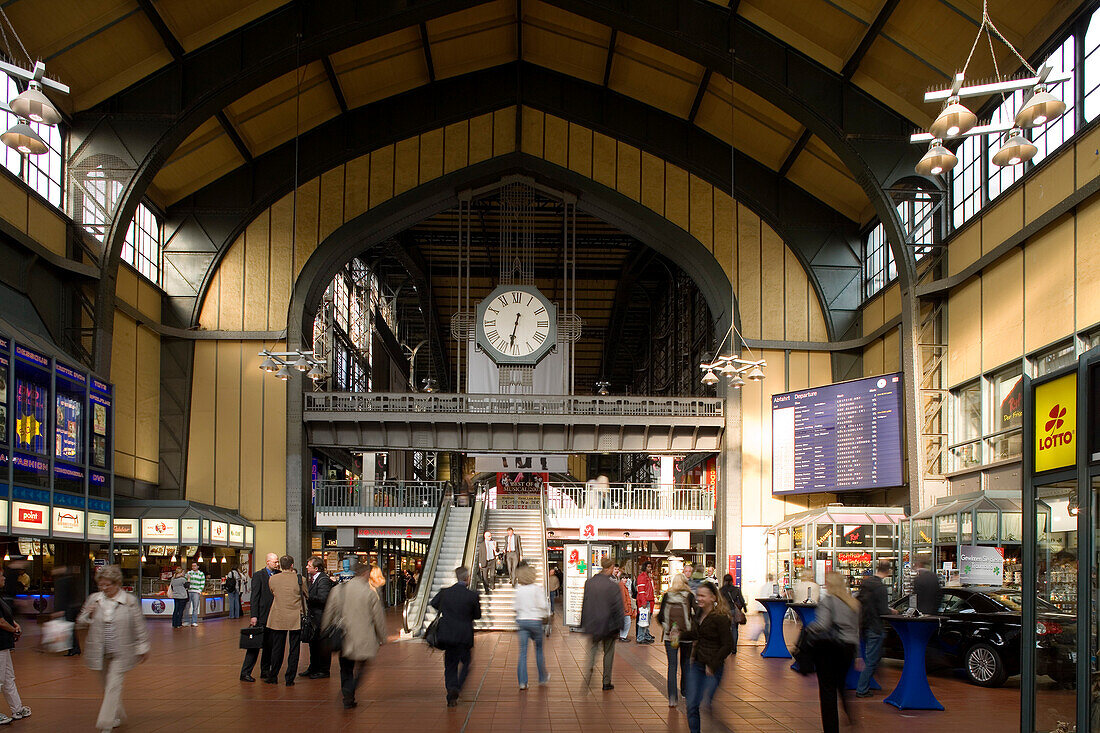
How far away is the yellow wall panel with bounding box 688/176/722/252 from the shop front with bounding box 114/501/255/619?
595 inches

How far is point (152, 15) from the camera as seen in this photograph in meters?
22.3

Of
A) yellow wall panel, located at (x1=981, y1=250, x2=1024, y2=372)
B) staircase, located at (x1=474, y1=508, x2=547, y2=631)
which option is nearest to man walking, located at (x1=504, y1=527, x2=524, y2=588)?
staircase, located at (x1=474, y1=508, x2=547, y2=631)

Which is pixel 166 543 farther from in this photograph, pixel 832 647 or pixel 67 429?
pixel 832 647

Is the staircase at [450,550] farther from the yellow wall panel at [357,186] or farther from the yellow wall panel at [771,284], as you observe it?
the yellow wall panel at [771,284]

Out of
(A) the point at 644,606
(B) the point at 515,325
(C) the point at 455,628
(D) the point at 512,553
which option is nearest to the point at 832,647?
(C) the point at 455,628

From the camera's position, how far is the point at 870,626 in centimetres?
1197

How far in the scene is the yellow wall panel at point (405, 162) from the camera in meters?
30.0

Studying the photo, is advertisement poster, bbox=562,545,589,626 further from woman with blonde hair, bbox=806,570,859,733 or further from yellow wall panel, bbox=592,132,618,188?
woman with blonde hair, bbox=806,570,859,733

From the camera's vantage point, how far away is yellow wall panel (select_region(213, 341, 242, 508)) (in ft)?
95.3

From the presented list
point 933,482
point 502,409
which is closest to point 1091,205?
point 933,482

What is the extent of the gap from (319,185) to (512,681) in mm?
20380

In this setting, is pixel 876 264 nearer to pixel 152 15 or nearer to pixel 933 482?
pixel 933 482

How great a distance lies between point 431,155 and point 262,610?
65.0 feet

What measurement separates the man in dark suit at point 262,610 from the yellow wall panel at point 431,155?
1890cm
